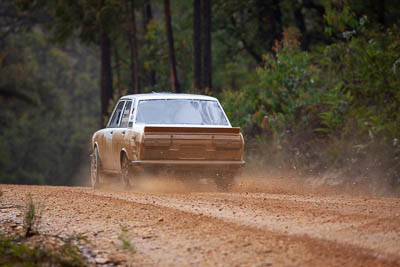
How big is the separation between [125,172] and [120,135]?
0.84m

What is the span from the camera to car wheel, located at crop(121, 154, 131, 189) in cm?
1303

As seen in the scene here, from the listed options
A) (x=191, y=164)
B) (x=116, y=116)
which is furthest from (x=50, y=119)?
(x=191, y=164)

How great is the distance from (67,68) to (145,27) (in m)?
27.9

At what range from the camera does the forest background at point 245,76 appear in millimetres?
16797

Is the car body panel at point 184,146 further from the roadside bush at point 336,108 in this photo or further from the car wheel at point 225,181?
the roadside bush at point 336,108

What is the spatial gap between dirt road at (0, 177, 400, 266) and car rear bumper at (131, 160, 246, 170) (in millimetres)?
772

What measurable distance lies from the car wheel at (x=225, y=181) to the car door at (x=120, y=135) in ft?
6.10

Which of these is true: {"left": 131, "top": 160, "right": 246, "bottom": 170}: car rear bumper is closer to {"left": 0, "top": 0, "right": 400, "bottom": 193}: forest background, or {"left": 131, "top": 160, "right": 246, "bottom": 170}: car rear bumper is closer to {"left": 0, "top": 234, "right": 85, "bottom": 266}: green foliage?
{"left": 0, "top": 0, "right": 400, "bottom": 193}: forest background

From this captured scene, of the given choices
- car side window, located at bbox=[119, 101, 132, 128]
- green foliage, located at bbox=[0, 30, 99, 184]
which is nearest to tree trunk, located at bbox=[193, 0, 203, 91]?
car side window, located at bbox=[119, 101, 132, 128]

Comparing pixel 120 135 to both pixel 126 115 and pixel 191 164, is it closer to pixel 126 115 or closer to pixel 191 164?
pixel 126 115

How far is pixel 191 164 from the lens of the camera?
41.2ft

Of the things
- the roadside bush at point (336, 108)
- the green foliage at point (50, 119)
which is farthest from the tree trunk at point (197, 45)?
the green foliage at point (50, 119)

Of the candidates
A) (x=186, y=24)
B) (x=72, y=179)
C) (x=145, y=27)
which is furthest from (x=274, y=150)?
(x=72, y=179)

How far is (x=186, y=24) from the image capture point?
153 ft
